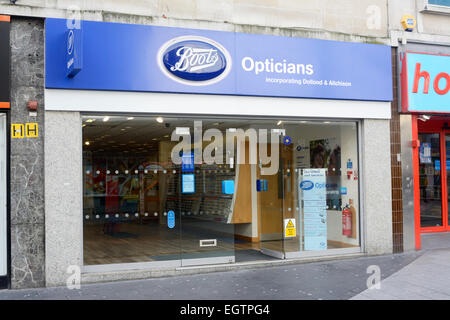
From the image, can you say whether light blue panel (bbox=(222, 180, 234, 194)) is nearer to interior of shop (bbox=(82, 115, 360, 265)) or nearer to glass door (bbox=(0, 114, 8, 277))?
interior of shop (bbox=(82, 115, 360, 265))

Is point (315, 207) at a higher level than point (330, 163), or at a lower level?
lower

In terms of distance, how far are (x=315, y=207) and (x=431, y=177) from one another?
4757 millimetres

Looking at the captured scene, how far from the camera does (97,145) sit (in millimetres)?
8164

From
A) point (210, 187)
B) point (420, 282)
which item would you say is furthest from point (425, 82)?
point (210, 187)

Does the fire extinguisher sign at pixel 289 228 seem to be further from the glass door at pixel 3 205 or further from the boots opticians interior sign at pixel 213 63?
the glass door at pixel 3 205

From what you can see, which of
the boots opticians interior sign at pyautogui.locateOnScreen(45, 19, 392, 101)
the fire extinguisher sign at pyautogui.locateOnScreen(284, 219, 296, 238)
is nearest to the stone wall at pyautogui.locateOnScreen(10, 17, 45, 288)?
the boots opticians interior sign at pyautogui.locateOnScreen(45, 19, 392, 101)

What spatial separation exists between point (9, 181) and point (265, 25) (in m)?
4.98

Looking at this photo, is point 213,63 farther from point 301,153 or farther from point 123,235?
point 123,235

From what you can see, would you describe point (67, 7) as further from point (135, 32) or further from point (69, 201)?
point (69, 201)

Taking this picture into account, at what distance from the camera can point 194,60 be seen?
27.4ft

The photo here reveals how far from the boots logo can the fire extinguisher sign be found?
3041mm

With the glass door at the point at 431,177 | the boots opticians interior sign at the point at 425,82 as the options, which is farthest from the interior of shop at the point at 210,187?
the glass door at the point at 431,177

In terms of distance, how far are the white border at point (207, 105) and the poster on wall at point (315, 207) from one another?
1.21 meters

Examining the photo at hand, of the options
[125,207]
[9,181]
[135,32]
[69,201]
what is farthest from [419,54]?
[9,181]
